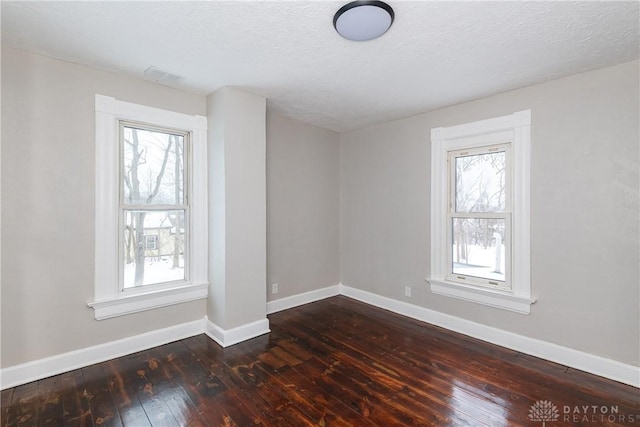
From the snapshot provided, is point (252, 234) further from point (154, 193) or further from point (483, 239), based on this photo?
point (483, 239)

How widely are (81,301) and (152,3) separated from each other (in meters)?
2.39

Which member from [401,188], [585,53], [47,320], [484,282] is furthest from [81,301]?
[585,53]

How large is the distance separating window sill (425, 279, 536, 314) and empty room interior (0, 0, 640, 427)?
0.03 meters

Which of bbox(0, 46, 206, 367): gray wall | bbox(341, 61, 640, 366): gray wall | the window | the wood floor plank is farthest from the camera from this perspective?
the window

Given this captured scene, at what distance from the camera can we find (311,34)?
2074mm

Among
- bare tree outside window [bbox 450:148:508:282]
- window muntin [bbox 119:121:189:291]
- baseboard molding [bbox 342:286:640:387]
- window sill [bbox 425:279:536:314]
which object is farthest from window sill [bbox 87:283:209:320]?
bare tree outside window [bbox 450:148:508:282]

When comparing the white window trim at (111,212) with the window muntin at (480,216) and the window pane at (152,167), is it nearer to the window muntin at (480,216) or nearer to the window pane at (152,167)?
the window pane at (152,167)

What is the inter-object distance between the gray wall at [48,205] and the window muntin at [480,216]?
3527mm

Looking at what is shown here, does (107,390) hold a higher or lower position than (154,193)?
lower

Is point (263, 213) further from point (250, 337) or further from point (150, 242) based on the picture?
point (250, 337)

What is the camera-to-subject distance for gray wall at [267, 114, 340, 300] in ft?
13.2

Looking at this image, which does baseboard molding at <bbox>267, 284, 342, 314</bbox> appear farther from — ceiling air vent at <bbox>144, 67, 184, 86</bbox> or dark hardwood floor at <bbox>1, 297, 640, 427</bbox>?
ceiling air vent at <bbox>144, 67, 184, 86</bbox>

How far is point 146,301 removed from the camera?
2.88 m

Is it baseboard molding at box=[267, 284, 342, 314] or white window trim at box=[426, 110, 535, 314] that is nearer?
white window trim at box=[426, 110, 535, 314]
